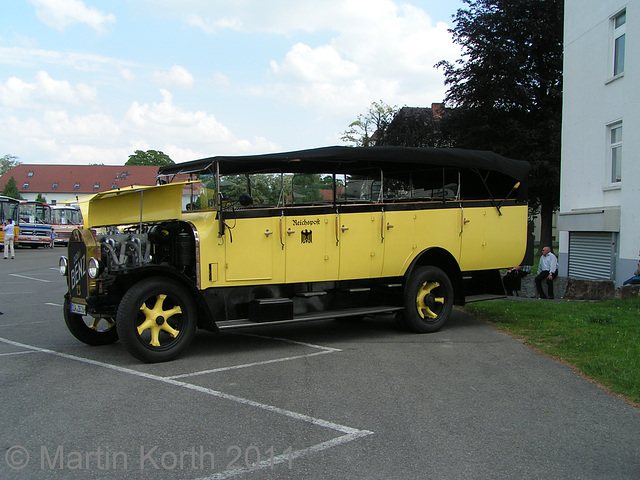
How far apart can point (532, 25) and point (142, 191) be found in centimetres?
2480

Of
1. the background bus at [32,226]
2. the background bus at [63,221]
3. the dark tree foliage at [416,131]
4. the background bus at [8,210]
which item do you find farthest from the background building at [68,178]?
the dark tree foliage at [416,131]

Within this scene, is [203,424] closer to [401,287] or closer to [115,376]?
[115,376]

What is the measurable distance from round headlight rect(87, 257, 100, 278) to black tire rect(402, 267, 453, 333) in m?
4.27

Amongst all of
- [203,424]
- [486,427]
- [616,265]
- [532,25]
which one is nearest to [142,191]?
[203,424]

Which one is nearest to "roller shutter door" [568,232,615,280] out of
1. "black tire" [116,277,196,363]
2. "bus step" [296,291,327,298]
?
"bus step" [296,291,327,298]

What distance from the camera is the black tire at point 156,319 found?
6.38m

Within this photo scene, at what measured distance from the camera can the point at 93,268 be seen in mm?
6672

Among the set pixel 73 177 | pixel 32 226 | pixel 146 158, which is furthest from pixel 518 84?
pixel 73 177

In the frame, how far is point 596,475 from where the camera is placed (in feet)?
12.3

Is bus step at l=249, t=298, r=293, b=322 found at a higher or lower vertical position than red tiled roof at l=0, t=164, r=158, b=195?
lower

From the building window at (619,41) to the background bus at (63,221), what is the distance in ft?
131

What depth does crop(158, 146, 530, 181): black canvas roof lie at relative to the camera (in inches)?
295

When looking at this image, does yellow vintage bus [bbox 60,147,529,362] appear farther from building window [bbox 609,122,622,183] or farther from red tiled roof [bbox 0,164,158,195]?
red tiled roof [bbox 0,164,158,195]

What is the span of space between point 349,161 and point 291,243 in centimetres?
153
